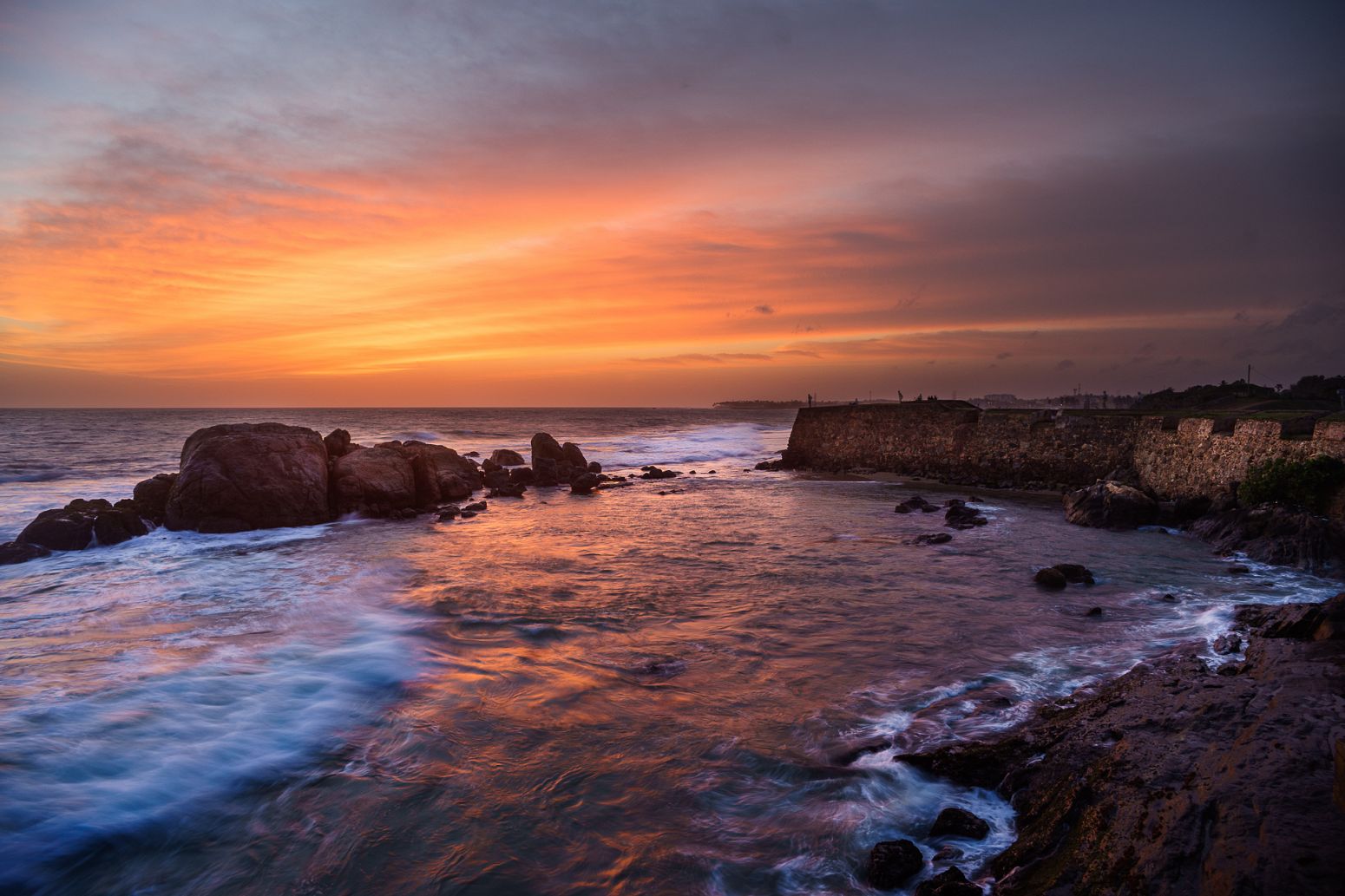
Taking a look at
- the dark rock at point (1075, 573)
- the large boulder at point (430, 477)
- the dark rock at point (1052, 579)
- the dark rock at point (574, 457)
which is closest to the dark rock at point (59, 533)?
the large boulder at point (430, 477)

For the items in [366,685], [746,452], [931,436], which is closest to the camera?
[366,685]

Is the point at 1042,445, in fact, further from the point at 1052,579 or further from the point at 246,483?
the point at 246,483

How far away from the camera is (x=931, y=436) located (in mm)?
29297

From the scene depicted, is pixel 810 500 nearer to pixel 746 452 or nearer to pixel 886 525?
pixel 886 525

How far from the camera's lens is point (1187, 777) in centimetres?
365

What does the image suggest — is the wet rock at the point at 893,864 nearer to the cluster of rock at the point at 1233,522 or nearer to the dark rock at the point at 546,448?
the cluster of rock at the point at 1233,522

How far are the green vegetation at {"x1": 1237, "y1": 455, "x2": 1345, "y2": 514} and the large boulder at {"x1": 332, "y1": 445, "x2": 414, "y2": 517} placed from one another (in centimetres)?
2208

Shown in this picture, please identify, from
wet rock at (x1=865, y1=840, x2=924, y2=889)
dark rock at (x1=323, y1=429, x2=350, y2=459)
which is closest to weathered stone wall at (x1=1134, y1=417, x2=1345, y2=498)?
wet rock at (x1=865, y1=840, x2=924, y2=889)

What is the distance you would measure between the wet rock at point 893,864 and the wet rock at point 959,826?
31 cm

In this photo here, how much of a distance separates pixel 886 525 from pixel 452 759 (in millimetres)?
13384

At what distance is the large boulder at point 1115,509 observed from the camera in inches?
632

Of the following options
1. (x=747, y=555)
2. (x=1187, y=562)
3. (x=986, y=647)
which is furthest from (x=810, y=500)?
(x=986, y=647)

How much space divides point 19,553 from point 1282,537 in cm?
2525

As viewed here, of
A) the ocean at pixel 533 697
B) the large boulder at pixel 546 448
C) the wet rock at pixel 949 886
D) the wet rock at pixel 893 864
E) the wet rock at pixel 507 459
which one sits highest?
the large boulder at pixel 546 448
